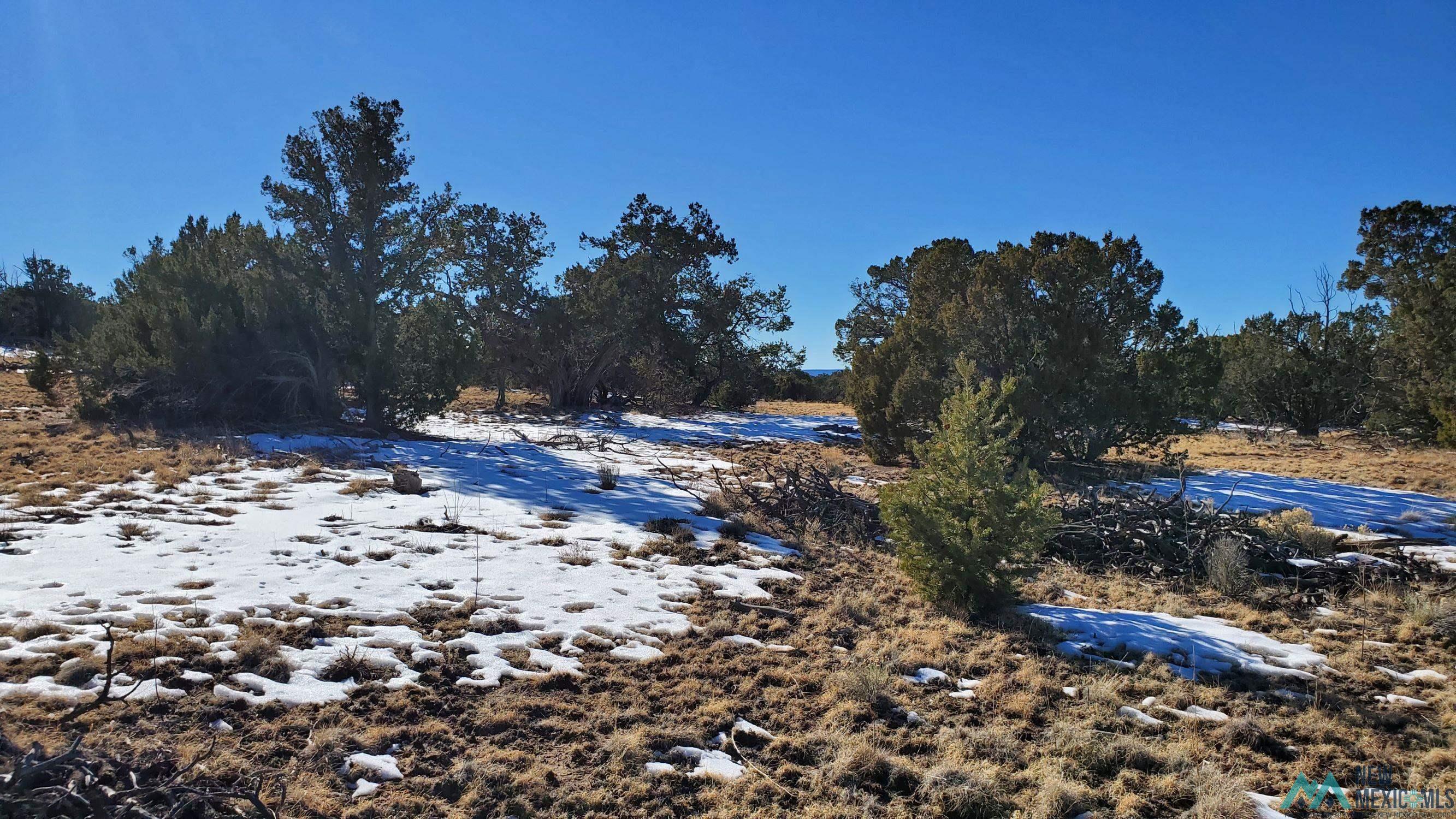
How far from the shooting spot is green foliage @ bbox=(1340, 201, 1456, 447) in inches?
647

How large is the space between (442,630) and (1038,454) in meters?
12.2

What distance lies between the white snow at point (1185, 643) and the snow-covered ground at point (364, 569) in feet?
9.92

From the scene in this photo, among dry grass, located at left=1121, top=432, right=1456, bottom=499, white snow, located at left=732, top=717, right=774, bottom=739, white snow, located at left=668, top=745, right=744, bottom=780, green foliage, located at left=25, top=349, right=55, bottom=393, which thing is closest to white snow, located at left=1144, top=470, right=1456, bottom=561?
dry grass, located at left=1121, top=432, right=1456, bottom=499

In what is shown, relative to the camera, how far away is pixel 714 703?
175 inches

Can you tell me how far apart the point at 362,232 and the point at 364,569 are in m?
12.6

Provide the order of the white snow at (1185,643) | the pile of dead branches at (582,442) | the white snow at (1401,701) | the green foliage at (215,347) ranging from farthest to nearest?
the pile of dead branches at (582,442) < the green foliage at (215,347) < the white snow at (1185,643) < the white snow at (1401,701)

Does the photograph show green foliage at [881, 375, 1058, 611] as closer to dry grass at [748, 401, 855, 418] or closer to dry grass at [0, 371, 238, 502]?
dry grass at [0, 371, 238, 502]

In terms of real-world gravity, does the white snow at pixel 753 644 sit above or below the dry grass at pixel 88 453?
below

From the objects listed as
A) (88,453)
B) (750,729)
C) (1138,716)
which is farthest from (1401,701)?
(88,453)

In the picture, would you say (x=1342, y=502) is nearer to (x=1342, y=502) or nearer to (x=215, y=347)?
(x=1342, y=502)

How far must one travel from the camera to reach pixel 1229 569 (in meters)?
7.26

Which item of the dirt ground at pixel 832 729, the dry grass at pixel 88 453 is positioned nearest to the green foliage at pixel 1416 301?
the dirt ground at pixel 832 729

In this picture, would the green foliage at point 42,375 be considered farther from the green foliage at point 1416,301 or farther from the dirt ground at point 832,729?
the green foliage at point 1416,301

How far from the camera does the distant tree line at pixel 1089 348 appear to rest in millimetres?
13562
